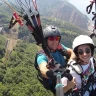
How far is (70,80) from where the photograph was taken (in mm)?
3791

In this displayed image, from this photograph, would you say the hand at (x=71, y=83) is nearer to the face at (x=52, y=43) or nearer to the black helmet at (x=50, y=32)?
the face at (x=52, y=43)

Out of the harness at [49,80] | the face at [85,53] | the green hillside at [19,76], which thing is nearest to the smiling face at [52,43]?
the harness at [49,80]

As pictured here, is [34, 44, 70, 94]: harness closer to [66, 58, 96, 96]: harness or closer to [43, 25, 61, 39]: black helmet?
[43, 25, 61, 39]: black helmet

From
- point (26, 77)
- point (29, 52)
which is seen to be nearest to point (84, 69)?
point (26, 77)

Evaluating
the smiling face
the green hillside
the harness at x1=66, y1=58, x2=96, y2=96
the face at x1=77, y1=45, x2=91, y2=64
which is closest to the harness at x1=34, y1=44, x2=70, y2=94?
the smiling face

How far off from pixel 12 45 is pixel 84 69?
9089cm

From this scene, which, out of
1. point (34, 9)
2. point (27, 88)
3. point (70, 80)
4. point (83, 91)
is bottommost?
point (27, 88)

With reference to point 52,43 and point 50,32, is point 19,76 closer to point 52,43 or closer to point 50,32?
point 50,32

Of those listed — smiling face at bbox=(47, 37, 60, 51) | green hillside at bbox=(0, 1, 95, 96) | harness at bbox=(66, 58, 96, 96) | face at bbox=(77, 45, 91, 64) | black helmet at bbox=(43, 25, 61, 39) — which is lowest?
green hillside at bbox=(0, 1, 95, 96)

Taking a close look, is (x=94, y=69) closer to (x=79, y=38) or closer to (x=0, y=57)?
(x=79, y=38)

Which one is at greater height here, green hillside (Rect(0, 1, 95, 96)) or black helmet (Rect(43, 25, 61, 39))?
black helmet (Rect(43, 25, 61, 39))

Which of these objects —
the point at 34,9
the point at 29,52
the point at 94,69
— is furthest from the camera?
the point at 29,52

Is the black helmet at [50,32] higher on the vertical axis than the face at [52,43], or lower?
higher

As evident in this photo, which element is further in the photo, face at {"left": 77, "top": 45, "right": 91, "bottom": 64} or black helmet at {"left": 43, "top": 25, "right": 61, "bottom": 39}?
black helmet at {"left": 43, "top": 25, "right": 61, "bottom": 39}
